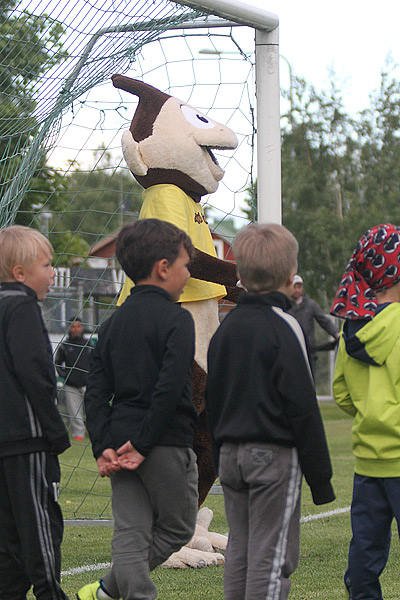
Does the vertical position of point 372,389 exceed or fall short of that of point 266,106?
it falls short

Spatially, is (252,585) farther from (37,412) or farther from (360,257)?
(360,257)

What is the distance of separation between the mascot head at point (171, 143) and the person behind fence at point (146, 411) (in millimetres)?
1398

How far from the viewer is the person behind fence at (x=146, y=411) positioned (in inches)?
115

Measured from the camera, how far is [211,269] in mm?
4285

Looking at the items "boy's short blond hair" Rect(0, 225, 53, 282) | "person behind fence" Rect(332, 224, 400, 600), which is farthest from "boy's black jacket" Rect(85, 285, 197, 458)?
"person behind fence" Rect(332, 224, 400, 600)

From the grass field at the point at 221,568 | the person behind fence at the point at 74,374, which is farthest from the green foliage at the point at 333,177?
the grass field at the point at 221,568

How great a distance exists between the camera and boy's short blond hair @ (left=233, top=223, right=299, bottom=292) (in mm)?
2896

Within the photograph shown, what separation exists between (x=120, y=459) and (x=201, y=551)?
173 centimetres

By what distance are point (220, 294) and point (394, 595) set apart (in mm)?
1565

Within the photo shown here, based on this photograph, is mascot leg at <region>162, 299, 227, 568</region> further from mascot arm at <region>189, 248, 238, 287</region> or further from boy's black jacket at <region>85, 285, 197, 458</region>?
boy's black jacket at <region>85, 285, 197, 458</region>

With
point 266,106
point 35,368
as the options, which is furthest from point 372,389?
point 266,106

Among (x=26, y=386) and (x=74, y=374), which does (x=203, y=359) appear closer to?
(x=26, y=386)

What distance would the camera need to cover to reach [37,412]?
Result: 308cm

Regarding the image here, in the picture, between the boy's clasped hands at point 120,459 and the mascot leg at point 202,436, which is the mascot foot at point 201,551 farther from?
the boy's clasped hands at point 120,459
